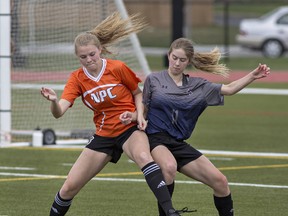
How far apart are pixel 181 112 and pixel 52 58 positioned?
8.26m

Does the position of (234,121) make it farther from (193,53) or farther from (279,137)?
(193,53)

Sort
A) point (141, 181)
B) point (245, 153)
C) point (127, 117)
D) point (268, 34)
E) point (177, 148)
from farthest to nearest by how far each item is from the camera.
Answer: point (268, 34) → point (245, 153) → point (141, 181) → point (177, 148) → point (127, 117)

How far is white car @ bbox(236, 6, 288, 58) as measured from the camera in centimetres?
3572

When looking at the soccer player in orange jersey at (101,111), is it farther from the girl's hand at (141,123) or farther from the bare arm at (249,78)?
the bare arm at (249,78)

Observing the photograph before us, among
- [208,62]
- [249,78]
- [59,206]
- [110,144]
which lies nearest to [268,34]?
[208,62]

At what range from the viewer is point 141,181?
38.8ft

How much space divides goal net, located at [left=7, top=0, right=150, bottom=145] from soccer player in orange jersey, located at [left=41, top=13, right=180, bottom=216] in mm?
6615

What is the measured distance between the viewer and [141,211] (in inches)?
390

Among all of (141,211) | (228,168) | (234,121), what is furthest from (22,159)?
(234,121)

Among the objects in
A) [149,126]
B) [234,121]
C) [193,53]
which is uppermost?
[193,53]

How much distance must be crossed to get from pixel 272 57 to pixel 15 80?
68.5ft

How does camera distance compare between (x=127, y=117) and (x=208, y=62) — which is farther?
(x=208, y=62)

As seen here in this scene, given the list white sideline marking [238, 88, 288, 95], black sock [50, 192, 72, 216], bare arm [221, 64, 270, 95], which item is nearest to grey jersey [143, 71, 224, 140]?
bare arm [221, 64, 270, 95]

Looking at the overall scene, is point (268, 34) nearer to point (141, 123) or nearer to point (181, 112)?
point (181, 112)
